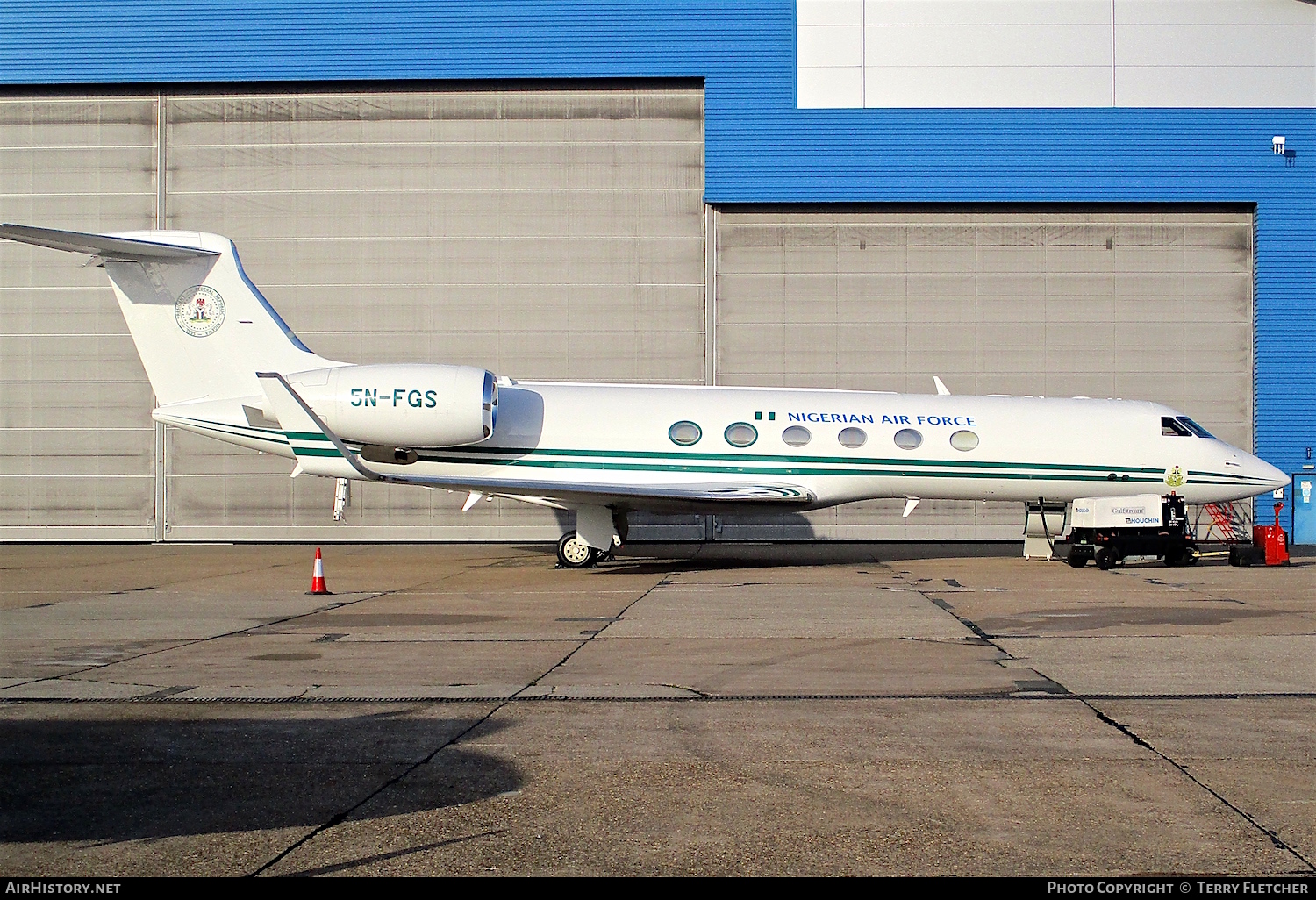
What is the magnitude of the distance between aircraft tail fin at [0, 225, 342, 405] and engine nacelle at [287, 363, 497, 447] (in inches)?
65.0

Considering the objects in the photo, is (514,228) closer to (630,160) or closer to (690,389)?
(630,160)

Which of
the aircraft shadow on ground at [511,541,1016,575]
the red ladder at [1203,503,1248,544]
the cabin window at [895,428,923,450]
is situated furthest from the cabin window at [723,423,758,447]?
the red ladder at [1203,503,1248,544]

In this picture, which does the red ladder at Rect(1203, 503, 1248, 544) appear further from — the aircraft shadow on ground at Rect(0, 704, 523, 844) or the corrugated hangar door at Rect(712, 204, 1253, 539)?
the aircraft shadow on ground at Rect(0, 704, 523, 844)

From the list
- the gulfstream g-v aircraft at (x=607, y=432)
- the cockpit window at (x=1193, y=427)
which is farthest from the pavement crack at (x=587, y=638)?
the cockpit window at (x=1193, y=427)

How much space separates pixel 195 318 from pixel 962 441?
523 inches

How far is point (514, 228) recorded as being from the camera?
26797 millimetres

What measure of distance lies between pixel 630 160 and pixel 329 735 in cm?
2212

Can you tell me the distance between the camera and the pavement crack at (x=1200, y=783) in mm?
4340

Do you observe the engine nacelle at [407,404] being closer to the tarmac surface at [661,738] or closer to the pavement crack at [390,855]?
the tarmac surface at [661,738]

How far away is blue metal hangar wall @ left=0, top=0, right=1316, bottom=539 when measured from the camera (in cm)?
2617

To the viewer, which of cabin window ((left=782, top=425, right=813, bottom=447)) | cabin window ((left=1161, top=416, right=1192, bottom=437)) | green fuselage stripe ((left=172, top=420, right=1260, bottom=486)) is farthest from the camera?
cabin window ((left=1161, top=416, right=1192, bottom=437))

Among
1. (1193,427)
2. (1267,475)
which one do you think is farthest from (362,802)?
(1267,475)

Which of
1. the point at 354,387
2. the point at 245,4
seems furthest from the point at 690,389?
the point at 245,4

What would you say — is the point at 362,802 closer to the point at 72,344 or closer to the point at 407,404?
the point at 407,404
